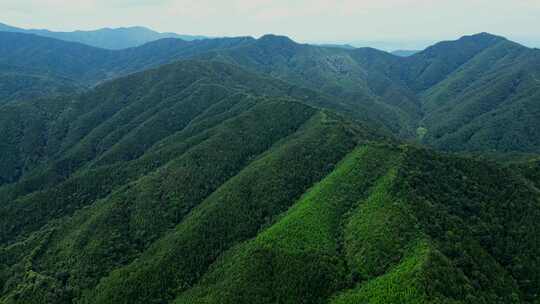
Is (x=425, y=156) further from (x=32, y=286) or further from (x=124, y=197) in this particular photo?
(x=32, y=286)

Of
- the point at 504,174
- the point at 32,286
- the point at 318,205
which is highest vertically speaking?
the point at 504,174

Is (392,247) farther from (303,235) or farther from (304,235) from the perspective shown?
(303,235)

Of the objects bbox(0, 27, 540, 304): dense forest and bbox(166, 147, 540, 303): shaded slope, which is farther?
bbox(0, 27, 540, 304): dense forest

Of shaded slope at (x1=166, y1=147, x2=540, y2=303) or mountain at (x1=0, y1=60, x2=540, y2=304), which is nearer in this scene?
shaded slope at (x1=166, y1=147, x2=540, y2=303)

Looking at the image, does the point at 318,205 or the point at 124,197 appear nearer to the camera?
the point at 318,205

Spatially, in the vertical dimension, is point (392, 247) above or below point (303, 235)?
above

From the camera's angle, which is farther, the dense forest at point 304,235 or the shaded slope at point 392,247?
the dense forest at point 304,235

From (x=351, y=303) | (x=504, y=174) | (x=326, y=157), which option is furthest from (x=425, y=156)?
(x=351, y=303)

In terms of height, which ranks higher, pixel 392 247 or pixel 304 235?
pixel 392 247

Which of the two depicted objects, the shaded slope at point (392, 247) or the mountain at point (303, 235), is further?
the mountain at point (303, 235)

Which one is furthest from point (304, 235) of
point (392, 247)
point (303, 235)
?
point (392, 247)

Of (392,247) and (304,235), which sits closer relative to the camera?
(392,247)
